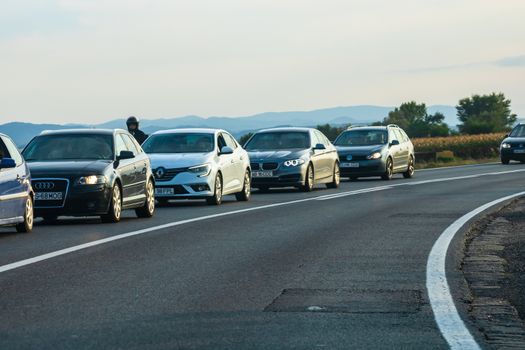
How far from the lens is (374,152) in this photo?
3600cm

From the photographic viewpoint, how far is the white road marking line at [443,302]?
7.81m

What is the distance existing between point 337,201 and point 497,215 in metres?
4.92

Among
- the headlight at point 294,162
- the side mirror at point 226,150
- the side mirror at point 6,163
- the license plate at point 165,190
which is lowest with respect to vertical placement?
the license plate at point 165,190

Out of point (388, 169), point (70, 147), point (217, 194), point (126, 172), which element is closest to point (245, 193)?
point (217, 194)

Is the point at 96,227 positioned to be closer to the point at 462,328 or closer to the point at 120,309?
the point at 120,309

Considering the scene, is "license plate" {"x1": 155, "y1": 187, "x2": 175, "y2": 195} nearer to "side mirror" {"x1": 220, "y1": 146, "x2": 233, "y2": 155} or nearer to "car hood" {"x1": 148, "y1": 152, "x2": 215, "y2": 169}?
"car hood" {"x1": 148, "y1": 152, "x2": 215, "y2": 169}

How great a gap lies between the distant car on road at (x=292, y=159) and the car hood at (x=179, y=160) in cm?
491

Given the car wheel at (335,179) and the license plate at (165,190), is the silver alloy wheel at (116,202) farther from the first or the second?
the car wheel at (335,179)

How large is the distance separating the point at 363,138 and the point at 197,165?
14.6 m

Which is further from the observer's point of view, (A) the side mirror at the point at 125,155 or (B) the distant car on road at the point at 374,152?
(B) the distant car on road at the point at 374,152

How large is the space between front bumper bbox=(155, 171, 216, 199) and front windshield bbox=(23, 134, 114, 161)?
3848 mm

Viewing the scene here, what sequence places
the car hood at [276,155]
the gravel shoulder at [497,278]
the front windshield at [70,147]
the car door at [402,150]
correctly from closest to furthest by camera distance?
the gravel shoulder at [497,278] < the front windshield at [70,147] < the car hood at [276,155] < the car door at [402,150]

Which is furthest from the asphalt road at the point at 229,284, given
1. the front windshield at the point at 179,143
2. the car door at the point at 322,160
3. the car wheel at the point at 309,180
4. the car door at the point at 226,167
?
the car door at the point at 322,160

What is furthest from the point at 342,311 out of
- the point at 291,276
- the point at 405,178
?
the point at 405,178
